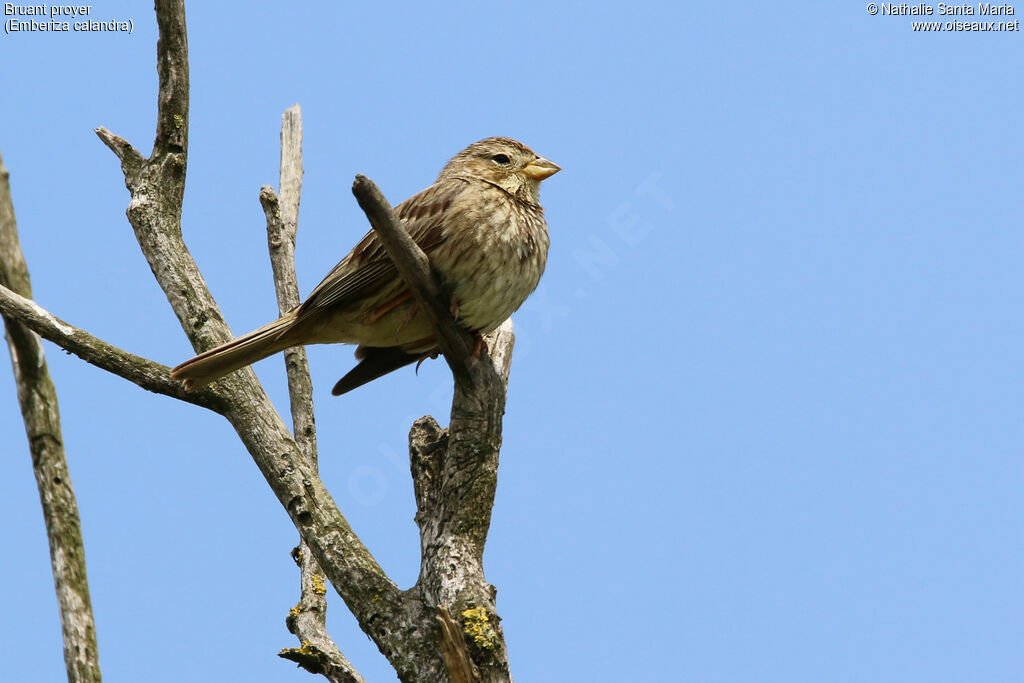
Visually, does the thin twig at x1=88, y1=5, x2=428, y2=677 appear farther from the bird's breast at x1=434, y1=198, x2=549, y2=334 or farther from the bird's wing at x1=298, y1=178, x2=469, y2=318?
the bird's breast at x1=434, y1=198, x2=549, y2=334

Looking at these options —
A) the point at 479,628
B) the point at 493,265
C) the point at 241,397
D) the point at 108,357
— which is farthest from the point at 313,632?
the point at 493,265

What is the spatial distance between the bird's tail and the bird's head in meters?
1.45

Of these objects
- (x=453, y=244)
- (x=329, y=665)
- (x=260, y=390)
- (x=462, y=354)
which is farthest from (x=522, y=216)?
(x=329, y=665)

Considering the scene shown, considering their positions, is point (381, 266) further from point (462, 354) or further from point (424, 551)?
point (424, 551)

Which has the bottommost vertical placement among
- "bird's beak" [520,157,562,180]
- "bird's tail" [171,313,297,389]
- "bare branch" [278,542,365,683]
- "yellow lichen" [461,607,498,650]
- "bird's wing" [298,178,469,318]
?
"yellow lichen" [461,607,498,650]

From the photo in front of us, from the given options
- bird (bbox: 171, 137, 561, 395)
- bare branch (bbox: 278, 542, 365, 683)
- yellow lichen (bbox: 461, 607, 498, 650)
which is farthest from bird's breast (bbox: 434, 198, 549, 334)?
bare branch (bbox: 278, 542, 365, 683)

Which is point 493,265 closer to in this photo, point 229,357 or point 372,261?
point 372,261

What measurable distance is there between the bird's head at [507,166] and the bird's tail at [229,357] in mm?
1452

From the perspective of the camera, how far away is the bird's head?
5.45m

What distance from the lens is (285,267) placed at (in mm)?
5824

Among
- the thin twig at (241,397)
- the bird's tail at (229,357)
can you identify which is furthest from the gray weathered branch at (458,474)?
the bird's tail at (229,357)

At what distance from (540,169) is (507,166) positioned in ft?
0.62

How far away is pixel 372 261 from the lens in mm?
4816

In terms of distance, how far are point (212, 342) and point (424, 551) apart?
1509 millimetres
